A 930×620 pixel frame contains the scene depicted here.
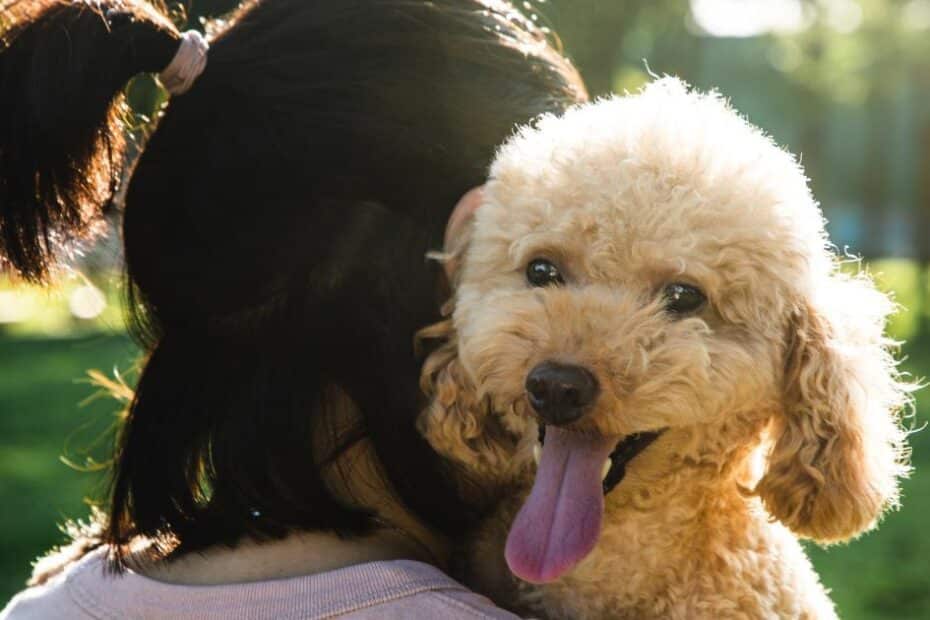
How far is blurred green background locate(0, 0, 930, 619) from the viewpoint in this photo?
13.0 feet

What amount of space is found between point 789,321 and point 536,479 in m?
0.44

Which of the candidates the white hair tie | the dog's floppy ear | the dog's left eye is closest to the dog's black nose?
the dog's left eye

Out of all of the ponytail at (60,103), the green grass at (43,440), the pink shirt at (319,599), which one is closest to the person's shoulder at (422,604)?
the pink shirt at (319,599)

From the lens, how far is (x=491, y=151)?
1.82 meters

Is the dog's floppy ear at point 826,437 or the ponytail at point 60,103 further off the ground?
the ponytail at point 60,103

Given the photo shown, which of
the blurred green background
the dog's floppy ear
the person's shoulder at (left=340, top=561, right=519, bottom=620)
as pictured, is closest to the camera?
the person's shoulder at (left=340, top=561, right=519, bottom=620)

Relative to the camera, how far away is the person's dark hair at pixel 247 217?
1594 millimetres

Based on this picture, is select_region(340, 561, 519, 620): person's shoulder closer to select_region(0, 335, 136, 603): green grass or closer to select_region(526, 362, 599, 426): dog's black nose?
select_region(526, 362, 599, 426): dog's black nose

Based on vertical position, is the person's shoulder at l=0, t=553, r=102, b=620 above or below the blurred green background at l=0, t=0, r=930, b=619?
below

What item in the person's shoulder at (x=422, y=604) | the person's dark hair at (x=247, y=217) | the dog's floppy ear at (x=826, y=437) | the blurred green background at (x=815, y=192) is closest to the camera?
the person's shoulder at (x=422, y=604)

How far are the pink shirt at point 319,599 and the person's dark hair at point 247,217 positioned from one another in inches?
3.9

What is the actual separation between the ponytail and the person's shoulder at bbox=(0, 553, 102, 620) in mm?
443

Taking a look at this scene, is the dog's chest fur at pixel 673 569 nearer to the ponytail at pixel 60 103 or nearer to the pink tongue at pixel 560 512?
the pink tongue at pixel 560 512

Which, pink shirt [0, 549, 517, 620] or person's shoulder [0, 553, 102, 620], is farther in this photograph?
person's shoulder [0, 553, 102, 620]
